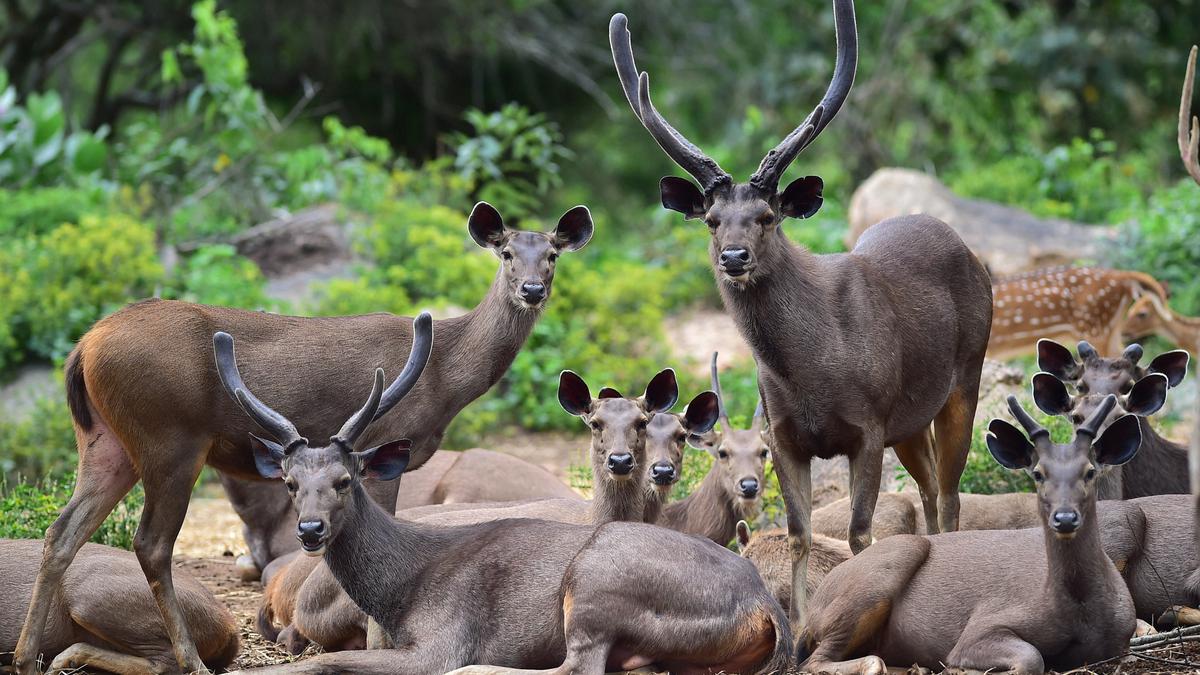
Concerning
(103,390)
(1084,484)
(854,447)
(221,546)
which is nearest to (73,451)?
(221,546)

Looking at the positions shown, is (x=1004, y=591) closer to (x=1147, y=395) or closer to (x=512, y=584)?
(x=1147, y=395)

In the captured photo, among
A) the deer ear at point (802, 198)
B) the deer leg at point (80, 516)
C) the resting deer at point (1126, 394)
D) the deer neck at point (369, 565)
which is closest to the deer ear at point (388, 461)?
the deer neck at point (369, 565)

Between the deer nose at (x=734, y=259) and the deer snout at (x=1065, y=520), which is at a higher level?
the deer nose at (x=734, y=259)

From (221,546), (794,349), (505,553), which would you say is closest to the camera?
(505,553)

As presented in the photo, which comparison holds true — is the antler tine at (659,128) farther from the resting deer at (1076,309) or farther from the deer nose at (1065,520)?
the resting deer at (1076,309)

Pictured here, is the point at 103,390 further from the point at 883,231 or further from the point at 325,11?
the point at 325,11

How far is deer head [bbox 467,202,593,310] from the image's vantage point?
817 cm

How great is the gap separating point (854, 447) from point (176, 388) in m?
3.21

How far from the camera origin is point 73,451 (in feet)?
39.4

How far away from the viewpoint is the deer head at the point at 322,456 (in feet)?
20.8

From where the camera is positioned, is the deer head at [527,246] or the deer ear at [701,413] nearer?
the deer ear at [701,413]

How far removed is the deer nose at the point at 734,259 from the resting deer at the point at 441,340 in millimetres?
1423

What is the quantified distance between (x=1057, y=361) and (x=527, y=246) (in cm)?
302

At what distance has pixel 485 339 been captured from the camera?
27.0 feet
